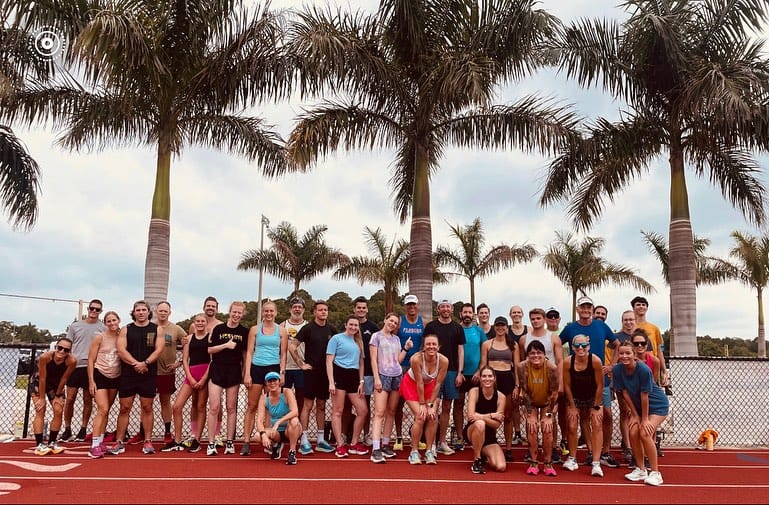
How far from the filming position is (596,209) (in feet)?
48.7

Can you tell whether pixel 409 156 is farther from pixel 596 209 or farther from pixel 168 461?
pixel 168 461

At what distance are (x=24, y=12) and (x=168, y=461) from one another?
27.6ft

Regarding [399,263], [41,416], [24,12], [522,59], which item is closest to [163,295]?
[41,416]

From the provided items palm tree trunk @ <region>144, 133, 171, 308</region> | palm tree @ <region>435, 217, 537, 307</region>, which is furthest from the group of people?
palm tree @ <region>435, 217, 537, 307</region>

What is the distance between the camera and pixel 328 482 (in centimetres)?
653

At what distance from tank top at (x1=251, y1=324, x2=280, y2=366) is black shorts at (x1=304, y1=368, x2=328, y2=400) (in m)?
0.52

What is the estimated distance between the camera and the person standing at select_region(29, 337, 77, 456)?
8.33m

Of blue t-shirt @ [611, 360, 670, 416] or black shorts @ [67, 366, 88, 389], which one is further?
black shorts @ [67, 366, 88, 389]

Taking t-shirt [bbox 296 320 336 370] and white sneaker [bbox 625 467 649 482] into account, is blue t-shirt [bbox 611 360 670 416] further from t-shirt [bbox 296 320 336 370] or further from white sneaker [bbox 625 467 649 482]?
t-shirt [bbox 296 320 336 370]

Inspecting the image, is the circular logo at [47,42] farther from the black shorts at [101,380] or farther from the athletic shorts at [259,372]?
the athletic shorts at [259,372]

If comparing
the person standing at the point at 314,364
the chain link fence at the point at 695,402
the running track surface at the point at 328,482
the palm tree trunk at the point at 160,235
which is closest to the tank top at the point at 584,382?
the running track surface at the point at 328,482

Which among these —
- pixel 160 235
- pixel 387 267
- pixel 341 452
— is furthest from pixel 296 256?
pixel 341 452

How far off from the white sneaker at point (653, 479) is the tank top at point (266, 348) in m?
4.60

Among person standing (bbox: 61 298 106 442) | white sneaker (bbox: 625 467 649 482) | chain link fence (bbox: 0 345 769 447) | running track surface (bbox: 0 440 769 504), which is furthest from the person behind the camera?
chain link fence (bbox: 0 345 769 447)
